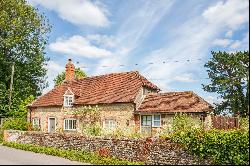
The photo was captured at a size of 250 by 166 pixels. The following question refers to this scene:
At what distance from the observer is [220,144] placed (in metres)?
17.1

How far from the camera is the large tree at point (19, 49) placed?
47531 mm

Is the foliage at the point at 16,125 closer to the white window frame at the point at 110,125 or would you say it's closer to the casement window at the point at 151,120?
the white window frame at the point at 110,125

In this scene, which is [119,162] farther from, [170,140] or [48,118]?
[48,118]

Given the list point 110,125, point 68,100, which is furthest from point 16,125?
point 110,125

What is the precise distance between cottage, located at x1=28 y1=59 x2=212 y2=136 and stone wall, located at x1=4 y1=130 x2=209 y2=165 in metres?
8.80

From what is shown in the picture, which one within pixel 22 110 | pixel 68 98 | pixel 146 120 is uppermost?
pixel 68 98

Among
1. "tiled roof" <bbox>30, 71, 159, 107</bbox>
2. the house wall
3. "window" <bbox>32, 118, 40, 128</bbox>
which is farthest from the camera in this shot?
"window" <bbox>32, 118, 40, 128</bbox>

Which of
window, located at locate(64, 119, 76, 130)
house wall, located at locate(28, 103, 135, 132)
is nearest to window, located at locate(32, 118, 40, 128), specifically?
house wall, located at locate(28, 103, 135, 132)

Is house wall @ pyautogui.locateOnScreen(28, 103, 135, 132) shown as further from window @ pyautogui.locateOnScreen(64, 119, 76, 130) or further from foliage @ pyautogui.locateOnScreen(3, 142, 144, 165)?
foliage @ pyautogui.locateOnScreen(3, 142, 144, 165)

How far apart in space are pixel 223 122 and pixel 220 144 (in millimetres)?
16074

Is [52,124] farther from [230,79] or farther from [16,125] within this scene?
[230,79]

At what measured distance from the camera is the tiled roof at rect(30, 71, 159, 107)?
35219 mm

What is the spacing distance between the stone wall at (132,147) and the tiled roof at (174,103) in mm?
9526

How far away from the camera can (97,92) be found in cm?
3759
